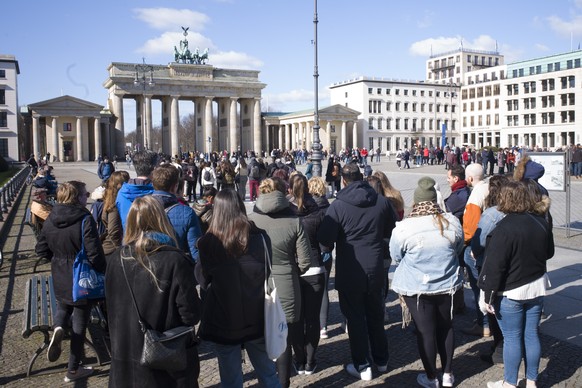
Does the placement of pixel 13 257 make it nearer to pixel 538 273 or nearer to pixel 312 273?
pixel 312 273

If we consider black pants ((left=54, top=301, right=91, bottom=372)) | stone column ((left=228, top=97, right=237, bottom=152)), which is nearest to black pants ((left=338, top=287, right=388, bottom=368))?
black pants ((left=54, top=301, right=91, bottom=372))

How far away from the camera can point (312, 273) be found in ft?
17.2

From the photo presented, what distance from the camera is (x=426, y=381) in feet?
16.4

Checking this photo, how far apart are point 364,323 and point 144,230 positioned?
2.62 meters

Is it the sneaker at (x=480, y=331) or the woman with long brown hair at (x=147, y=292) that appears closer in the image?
the woman with long brown hair at (x=147, y=292)

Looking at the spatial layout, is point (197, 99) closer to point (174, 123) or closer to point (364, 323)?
point (174, 123)

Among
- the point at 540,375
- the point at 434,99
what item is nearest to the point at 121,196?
the point at 540,375

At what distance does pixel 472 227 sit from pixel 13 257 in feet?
31.2

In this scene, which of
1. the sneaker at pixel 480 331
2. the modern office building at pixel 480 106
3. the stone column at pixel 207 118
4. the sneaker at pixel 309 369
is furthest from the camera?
the modern office building at pixel 480 106

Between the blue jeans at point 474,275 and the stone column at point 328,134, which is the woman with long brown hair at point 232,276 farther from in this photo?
the stone column at point 328,134

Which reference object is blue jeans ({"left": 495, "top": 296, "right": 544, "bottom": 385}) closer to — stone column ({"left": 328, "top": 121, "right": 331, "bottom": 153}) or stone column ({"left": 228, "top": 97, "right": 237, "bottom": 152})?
stone column ({"left": 228, "top": 97, "right": 237, "bottom": 152})

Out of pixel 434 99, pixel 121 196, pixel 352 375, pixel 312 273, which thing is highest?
pixel 434 99

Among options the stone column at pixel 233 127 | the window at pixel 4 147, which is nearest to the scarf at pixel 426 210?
the window at pixel 4 147

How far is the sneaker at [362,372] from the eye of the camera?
5215 millimetres
